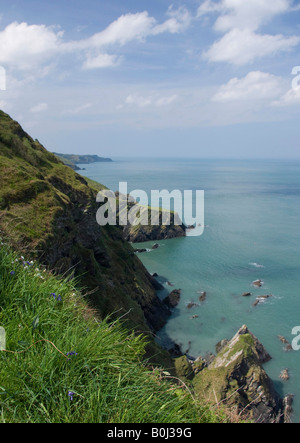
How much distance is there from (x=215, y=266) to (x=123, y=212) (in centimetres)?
4556

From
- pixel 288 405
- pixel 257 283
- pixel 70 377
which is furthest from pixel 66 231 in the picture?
pixel 257 283

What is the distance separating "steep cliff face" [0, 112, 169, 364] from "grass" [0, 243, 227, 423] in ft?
12.2

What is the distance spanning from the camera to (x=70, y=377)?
13.3 ft

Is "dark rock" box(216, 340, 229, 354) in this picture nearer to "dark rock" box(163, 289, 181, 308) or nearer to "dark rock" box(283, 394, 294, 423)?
"dark rock" box(283, 394, 294, 423)

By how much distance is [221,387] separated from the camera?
29.7 m

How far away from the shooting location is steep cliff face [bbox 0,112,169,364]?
2253cm

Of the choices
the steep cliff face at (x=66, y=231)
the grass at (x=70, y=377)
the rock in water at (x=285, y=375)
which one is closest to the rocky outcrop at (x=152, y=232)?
the steep cliff face at (x=66, y=231)

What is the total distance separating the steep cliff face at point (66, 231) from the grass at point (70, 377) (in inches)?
146

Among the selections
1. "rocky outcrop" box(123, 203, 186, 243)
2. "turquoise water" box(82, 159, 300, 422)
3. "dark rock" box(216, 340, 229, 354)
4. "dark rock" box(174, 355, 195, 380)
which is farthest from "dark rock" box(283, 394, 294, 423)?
"rocky outcrop" box(123, 203, 186, 243)

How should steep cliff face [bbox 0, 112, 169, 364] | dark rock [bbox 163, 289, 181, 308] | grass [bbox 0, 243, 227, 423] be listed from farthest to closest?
dark rock [bbox 163, 289, 181, 308], steep cliff face [bbox 0, 112, 169, 364], grass [bbox 0, 243, 227, 423]
